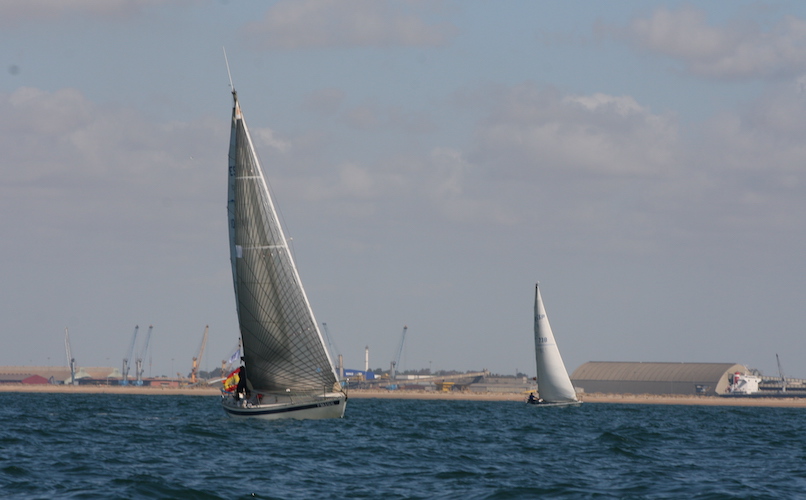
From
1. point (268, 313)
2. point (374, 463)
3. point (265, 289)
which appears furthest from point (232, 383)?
point (374, 463)

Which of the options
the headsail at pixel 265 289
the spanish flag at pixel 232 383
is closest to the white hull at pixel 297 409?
the headsail at pixel 265 289

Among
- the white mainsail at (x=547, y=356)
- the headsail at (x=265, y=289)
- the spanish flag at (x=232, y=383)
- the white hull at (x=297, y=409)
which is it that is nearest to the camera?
the headsail at (x=265, y=289)

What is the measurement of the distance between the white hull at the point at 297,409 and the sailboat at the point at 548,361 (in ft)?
186

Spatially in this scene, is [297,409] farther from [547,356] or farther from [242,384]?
[547,356]

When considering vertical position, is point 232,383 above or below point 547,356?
below

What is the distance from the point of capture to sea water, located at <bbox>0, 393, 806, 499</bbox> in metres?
28.5

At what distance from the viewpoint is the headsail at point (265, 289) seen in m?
53.0

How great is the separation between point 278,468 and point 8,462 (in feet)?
29.4

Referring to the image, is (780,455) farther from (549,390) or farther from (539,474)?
(549,390)

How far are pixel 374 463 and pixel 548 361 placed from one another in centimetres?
7580

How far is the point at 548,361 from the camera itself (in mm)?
109688

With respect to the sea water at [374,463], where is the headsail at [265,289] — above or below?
above

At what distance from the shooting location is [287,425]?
52062 millimetres

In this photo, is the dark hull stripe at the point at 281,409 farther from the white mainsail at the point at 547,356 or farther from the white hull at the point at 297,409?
the white mainsail at the point at 547,356
